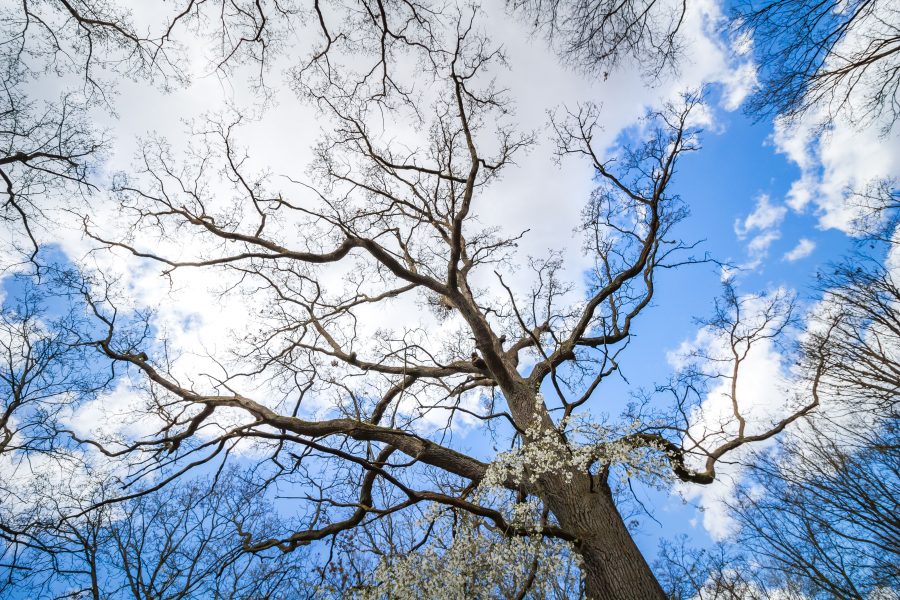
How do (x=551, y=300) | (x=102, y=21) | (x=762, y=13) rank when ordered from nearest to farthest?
(x=762, y=13) < (x=102, y=21) < (x=551, y=300)

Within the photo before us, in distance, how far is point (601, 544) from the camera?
3979 millimetres

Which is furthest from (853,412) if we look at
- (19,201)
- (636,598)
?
(19,201)

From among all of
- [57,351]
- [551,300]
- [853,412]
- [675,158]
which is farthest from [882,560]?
[57,351]

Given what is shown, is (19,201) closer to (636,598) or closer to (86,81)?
(86,81)

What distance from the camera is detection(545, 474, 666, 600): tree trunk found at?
3.70 m

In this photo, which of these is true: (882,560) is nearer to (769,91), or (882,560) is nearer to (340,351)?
(769,91)

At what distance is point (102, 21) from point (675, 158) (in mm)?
7910

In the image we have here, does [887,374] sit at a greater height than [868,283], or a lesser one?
lesser

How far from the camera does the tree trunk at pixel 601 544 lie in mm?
3695

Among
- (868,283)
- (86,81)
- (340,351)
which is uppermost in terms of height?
(86,81)

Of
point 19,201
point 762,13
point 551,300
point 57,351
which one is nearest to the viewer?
point 762,13

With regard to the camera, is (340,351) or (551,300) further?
(551,300)

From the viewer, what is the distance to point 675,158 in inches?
244

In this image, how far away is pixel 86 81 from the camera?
4.52 metres
